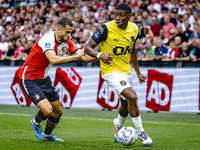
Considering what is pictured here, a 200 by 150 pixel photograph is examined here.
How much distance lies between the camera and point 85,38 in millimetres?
14148

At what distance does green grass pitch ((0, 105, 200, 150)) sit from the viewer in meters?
5.75

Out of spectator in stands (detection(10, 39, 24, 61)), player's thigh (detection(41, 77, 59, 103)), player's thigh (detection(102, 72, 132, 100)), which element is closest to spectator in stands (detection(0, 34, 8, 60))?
spectator in stands (detection(10, 39, 24, 61))

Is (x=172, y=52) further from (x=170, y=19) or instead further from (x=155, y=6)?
(x=155, y=6)

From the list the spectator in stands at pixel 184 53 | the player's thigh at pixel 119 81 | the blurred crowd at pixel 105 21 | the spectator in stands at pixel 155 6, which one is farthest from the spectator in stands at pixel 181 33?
the player's thigh at pixel 119 81

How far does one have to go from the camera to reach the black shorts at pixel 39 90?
20.0 feet

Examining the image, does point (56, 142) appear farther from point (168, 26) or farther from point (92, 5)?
point (92, 5)

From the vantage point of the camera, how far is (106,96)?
1158 centimetres

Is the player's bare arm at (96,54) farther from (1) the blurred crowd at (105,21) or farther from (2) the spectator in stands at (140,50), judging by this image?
(2) the spectator in stands at (140,50)

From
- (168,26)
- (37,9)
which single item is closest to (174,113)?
(168,26)

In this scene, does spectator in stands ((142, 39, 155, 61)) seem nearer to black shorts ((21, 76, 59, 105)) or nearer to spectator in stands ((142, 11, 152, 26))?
spectator in stands ((142, 11, 152, 26))

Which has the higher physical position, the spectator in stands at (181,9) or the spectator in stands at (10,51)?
the spectator in stands at (181,9)

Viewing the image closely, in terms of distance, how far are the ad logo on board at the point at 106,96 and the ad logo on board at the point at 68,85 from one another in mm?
906

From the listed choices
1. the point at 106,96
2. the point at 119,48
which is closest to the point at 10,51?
the point at 106,96

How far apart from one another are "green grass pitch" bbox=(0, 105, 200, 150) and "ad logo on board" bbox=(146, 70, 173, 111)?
0.31m
